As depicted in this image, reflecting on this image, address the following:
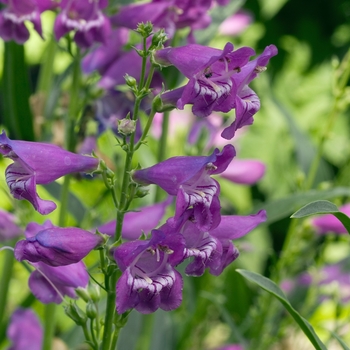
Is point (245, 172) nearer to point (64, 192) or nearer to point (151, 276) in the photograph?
point (64, 192)

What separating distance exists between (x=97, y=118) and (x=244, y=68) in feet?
1.33

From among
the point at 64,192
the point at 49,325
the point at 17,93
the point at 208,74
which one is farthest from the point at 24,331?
the point at 208,74

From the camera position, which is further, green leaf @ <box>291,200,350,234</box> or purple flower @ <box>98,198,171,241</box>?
purple flower @ <box>98,198,171,241</box>

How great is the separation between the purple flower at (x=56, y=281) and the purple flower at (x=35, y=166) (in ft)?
0.32

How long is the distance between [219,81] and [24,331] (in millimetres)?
560

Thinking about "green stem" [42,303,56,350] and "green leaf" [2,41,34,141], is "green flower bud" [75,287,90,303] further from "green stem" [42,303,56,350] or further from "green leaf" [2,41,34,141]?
"green leaf" [2,41,34,141]

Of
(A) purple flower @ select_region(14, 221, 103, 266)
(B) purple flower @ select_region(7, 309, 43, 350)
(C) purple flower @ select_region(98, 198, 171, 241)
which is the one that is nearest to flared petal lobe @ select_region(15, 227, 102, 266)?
(A) purple flower @ select_region(14, 221, 103, 266)

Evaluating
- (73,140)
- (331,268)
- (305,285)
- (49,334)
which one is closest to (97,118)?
(73,140)

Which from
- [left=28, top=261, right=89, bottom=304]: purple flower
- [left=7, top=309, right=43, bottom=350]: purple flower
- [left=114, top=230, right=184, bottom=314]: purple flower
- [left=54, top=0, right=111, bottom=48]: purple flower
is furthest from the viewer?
[left=7, top=309, right=43, bottom=350]: purple flower

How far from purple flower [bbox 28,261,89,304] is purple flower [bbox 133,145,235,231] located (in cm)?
13

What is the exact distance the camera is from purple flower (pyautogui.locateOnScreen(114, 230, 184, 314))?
491 mm

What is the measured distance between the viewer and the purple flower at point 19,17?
2.64 ft

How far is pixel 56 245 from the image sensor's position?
0.51 metres

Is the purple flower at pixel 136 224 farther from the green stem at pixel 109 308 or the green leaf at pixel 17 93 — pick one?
the green leaf at pixel 17 93
